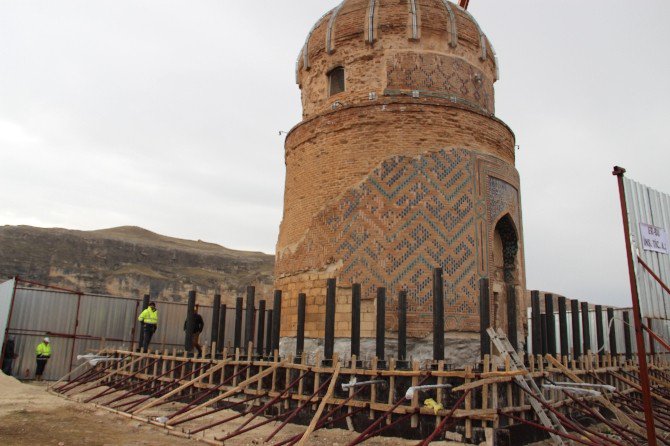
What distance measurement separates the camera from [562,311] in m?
10.2

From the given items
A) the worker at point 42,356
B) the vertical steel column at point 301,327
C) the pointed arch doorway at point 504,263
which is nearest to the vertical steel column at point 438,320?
the vertical steel column at point 301,327

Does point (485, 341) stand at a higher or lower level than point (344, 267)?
lower

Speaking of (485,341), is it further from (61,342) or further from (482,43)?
(61,342)

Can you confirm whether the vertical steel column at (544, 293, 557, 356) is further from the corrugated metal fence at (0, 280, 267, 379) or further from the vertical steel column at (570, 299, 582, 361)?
the corrugated metal fence at (0, 280, 267, 379)

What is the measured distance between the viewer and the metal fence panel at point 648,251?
39.3ft

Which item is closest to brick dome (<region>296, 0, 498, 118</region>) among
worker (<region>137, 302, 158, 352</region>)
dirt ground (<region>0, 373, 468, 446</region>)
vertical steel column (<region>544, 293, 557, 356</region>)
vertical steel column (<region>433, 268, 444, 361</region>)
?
vertical steel column (<region>544, 293, 557, 356</region>)

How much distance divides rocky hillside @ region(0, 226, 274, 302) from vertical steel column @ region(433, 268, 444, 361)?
109 feet

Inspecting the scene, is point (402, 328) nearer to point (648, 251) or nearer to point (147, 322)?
point (648, 251)

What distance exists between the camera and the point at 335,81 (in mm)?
12805

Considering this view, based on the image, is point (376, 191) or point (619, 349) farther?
point (619, 349)

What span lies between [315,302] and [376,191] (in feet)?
8.30

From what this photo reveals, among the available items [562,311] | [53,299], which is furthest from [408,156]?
[53,299]

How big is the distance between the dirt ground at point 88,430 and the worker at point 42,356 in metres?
4.04

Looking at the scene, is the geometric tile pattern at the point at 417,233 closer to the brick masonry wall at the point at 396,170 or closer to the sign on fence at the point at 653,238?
the brick masonry wall at the point at 396,170
